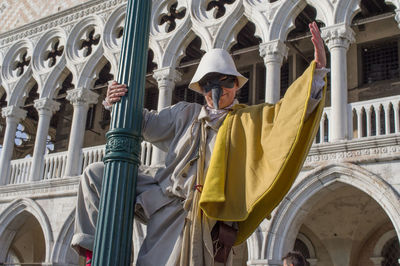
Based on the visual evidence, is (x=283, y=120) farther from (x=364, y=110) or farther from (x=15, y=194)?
(x=15, y=194)

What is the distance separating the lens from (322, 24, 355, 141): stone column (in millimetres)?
8617

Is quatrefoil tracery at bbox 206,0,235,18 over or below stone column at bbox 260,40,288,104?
over

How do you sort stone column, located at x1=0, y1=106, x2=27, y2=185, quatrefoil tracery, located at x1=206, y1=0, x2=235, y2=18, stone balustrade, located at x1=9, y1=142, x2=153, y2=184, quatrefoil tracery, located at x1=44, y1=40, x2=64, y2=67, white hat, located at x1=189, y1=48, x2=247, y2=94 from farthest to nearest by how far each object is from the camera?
quatrefoil tracery, located at x1=44, y1=40, x2=64, y2=67 < stone column, located at x1=0, y1=106, x2=27, y2=185 < stone balustrade, located at x1=9, y1=142, x2=153, y2=184 < quatrefoil tracery, located at x1=206, y1=0, x2=235, y2=18 < white hat, located at x1=189, y1=48, x2=247, y2=94

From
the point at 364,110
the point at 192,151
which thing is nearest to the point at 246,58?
the point at 364,110

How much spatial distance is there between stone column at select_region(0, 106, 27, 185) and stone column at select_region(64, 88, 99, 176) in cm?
171

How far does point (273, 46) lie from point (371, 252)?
4.51 metres

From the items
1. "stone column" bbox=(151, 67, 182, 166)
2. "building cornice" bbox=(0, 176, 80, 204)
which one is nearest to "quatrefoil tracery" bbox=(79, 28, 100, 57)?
"stone column" bbox=(151, 67, 182, 166)

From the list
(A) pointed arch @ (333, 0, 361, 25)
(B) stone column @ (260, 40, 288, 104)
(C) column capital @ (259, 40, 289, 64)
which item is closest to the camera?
(A) pointed arch @ (333, 0, 361, 25)

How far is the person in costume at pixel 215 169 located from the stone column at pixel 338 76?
19.9 ft

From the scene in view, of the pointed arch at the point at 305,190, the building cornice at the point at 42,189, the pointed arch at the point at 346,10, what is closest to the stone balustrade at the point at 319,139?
the building cornice at the point at 42,189

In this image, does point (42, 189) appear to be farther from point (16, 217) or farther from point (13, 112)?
point (13, 112)

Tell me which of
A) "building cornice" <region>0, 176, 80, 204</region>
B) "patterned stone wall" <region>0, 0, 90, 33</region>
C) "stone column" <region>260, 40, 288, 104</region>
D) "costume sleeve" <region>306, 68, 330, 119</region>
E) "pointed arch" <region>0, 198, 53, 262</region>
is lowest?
"costume sleeve" <region>306, 68, 330, 119</region>

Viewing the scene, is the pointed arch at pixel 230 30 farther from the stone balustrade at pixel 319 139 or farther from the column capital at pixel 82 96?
the column capital at pixel 82 96

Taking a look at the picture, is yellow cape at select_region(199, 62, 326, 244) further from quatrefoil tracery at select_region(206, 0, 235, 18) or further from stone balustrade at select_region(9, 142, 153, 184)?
quatrefoil tracery at select_region(206, 0, 235, 18)
